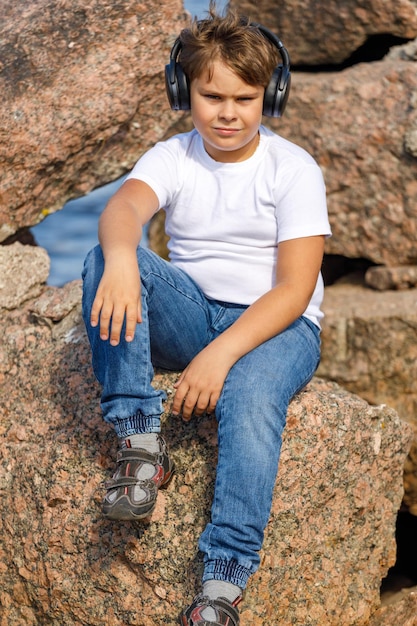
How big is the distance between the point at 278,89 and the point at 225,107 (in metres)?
0.18

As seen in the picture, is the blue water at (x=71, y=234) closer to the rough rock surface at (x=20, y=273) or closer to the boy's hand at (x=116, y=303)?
the rough rock surface at (x=20, y=273)

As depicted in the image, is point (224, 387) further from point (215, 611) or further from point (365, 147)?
point (365, 147)

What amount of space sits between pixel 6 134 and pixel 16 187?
0.72 feet

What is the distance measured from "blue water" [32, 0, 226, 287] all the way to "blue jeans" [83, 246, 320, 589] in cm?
597

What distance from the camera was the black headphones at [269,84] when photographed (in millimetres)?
3098

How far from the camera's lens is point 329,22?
4652 mm

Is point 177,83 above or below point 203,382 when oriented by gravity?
above

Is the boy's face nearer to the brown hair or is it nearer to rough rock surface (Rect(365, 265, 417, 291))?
the brown hair

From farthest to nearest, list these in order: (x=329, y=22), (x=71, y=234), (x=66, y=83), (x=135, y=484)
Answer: (x=71, y=234) → (x=329, y=22) → (x=66, y=83) → (x=135, y=484)

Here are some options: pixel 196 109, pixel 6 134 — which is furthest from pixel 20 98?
pixel 196 109

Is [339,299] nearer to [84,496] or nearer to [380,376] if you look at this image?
[380,376]

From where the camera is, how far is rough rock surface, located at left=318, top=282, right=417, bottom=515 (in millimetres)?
4508

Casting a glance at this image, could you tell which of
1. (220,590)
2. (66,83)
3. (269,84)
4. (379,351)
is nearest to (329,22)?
(66,83)

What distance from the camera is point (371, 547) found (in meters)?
3.40
